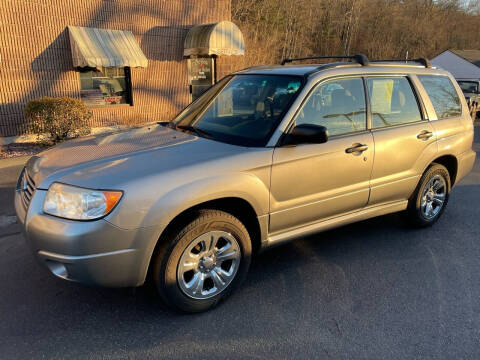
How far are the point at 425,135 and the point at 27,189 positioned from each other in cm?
392

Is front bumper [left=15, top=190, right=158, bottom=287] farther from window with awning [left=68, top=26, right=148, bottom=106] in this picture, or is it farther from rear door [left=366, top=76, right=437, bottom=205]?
window with awning [left=68, top=26, right=148, bottom=106]

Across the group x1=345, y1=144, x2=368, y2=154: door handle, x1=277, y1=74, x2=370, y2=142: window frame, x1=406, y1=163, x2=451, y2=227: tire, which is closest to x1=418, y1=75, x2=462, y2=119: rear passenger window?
x1=406, y1=163, x2=451, y2=227: tire

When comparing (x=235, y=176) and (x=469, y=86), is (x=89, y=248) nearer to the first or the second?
(x=235, y=176)

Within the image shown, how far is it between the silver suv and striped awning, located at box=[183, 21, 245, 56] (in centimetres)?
889

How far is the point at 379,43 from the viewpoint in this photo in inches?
1700

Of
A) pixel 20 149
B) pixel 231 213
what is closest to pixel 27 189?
pixel 231 213

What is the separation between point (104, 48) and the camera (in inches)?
427

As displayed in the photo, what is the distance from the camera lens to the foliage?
105ft

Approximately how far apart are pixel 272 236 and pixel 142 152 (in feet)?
4.26

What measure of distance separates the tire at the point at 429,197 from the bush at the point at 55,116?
802cm

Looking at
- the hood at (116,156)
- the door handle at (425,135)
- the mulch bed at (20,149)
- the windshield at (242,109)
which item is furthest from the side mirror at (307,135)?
the mulch bed at (20,149)

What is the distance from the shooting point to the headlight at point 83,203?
101 inches

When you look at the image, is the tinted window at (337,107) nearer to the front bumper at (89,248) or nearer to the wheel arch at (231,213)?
the wheel arch at (231,213)

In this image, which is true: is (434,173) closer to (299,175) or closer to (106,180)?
(299,175)
